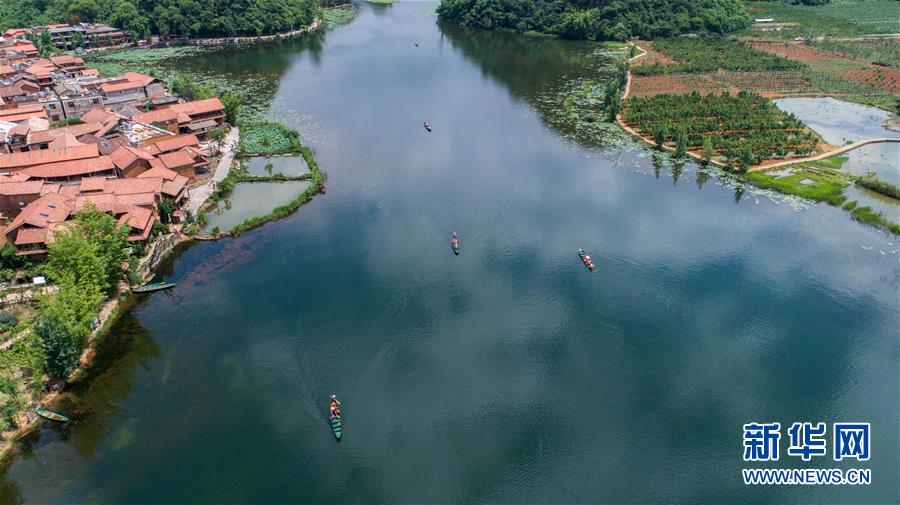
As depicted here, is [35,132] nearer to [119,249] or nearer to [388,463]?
[119,249]

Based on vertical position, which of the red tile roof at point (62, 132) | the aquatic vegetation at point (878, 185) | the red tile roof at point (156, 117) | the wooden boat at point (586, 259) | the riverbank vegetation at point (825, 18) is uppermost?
the riverbank vegetation at point (825, 18)

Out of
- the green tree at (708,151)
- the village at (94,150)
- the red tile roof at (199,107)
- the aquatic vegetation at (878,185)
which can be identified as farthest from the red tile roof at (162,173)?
the aquatic vegetation at (878,185)

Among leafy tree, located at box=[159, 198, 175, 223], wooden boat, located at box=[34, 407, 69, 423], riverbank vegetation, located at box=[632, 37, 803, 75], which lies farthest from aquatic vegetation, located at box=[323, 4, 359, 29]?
wooden boat, located at box=[34, 407, 69, 423]

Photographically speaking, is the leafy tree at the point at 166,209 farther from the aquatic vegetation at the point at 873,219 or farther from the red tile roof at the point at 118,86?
the aquatic vegetation at the point at 873,219

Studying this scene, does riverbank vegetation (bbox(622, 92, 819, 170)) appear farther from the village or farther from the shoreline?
the village

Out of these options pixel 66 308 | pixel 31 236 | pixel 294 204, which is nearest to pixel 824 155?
pixel 294 204

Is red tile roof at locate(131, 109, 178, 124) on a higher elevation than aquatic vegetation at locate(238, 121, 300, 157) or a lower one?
higher
